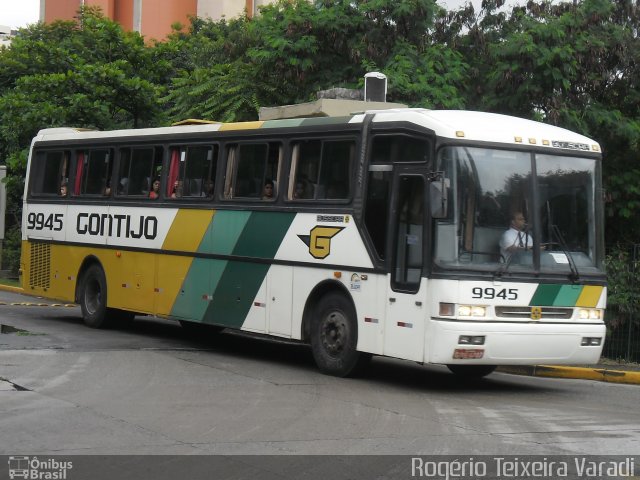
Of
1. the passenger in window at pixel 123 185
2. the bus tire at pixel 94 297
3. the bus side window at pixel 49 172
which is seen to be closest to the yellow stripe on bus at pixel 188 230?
the passenger in window at pixel 123 185

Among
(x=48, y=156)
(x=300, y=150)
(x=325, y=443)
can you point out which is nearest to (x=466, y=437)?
(x=325, y=443)

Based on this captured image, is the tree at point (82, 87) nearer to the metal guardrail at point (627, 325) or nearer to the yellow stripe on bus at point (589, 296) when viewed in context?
the metal guardrail at point (627, 325)

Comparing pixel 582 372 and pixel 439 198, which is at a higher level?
pixel 439 198

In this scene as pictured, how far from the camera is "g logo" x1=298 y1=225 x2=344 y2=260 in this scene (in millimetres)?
13805

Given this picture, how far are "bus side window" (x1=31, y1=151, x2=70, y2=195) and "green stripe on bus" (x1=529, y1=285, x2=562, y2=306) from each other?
10.5 meters

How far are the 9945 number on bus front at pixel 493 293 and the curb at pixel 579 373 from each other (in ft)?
12.2

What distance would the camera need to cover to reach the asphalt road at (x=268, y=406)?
8.95 m

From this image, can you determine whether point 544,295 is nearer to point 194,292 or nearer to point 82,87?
point 194,292

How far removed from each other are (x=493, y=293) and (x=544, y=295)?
71 cm

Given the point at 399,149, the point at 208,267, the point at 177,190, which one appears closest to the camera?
the point at 399,149

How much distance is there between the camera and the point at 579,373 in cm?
1552

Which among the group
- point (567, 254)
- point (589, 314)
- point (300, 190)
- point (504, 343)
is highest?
point (300, 190)

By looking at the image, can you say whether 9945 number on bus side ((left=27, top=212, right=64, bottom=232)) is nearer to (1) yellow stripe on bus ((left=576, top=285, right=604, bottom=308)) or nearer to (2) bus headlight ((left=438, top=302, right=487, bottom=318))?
(2) bus headlight ((left=438, top=302, right=487, bottom=318))

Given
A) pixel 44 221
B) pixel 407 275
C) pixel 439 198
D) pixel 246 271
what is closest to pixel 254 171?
pixel 246 271
